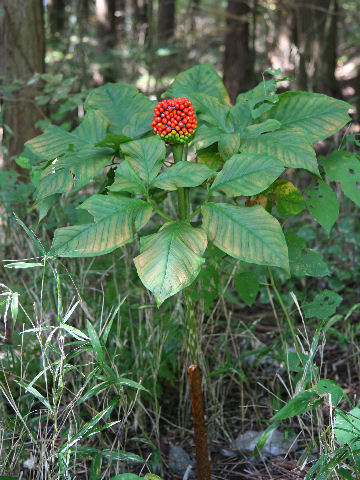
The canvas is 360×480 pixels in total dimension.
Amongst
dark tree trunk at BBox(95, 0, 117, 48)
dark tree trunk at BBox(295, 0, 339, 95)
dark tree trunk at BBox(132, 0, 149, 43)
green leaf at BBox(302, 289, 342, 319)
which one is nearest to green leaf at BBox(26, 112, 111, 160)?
green leaf at BBox(302, 289, 342, 319)

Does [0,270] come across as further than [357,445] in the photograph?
Yes

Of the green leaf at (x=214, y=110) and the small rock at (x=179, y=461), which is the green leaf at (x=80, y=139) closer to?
the green leaf at (x=214, y=110)

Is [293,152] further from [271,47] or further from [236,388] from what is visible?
[271,47]

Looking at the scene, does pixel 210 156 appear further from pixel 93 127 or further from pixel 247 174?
pixel 93 127

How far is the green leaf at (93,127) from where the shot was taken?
1.65 m

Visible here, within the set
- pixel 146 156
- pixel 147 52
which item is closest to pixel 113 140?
pixel 146 156

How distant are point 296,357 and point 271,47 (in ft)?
16.6

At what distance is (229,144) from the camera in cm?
147

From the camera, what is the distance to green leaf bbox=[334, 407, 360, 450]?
1344 millimetres

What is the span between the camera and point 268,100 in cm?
157

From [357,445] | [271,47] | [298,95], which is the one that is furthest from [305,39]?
[357,445]

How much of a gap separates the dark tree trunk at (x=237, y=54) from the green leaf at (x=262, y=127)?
5072 mm

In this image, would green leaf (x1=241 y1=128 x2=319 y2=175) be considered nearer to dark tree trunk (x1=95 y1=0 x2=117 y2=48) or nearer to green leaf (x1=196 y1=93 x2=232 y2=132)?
green leaf (x1=196 y1=93 x2=232 y2=132)

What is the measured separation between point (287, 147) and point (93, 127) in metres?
0.62
